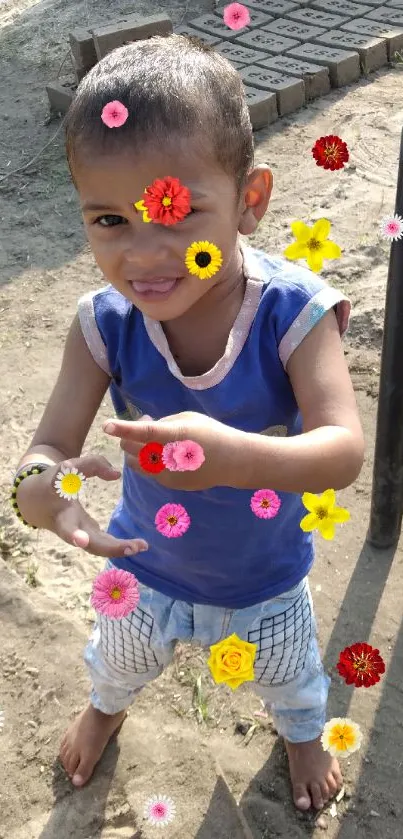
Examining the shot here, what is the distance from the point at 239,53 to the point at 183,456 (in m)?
4.40

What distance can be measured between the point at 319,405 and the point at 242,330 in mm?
182

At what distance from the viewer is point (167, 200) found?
1.19 metres

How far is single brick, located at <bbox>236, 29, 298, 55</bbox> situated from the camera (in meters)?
4.99

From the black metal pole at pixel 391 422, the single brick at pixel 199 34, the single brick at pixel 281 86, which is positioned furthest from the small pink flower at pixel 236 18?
the black metal pole at pixel 391 422

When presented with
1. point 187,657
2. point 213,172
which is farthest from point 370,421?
point 213,172

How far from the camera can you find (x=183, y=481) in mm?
1187

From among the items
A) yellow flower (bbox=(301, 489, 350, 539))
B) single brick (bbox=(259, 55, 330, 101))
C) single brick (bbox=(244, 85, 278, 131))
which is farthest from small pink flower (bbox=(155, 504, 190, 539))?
single brick (bbox=(259, 55, 330, 101))

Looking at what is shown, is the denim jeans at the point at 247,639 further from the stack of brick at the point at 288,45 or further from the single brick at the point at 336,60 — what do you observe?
the single brick at the point at 336,60

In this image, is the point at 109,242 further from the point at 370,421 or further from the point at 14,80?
the point at 14,80

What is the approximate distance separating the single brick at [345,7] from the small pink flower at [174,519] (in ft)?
14.5

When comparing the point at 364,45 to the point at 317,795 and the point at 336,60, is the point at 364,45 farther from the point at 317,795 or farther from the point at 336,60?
the point at 317,795

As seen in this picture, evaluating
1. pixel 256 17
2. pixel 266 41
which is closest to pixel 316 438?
pixel 266 41

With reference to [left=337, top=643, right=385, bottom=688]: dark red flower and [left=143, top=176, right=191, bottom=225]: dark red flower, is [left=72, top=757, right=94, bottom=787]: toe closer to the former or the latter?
[left=337, top=643, right=385, bottom=688]: dark red flower

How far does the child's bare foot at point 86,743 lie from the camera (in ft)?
6.54
